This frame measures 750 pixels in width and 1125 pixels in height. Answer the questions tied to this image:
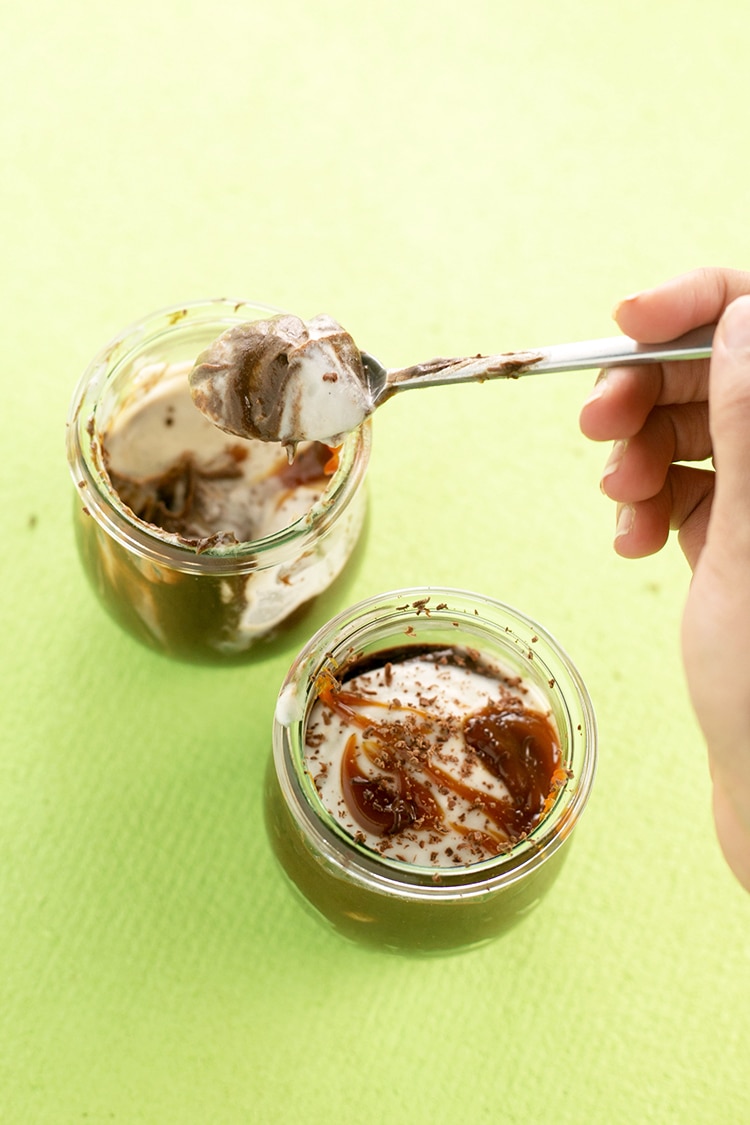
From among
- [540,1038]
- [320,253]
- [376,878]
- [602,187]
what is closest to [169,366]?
[320,253]

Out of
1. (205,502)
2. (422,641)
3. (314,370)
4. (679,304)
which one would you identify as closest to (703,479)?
(679,304)

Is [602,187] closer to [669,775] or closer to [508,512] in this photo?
[508,512]

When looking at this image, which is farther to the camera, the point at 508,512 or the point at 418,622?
the point at 508,512

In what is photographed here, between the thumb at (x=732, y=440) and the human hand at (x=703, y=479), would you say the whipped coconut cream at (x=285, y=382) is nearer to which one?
the human hand at (x=703, y=479)

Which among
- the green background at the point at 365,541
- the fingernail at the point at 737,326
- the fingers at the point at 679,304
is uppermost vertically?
the fingernail at the point at 737,326

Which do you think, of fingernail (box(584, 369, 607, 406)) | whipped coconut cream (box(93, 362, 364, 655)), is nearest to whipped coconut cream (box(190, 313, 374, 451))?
whipped coconut cream (box(93, 362, 364, 655))

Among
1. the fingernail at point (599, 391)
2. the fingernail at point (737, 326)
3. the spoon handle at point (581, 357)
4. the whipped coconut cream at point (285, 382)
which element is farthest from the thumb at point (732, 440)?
the whipped coconut cream at point (285, 382)
